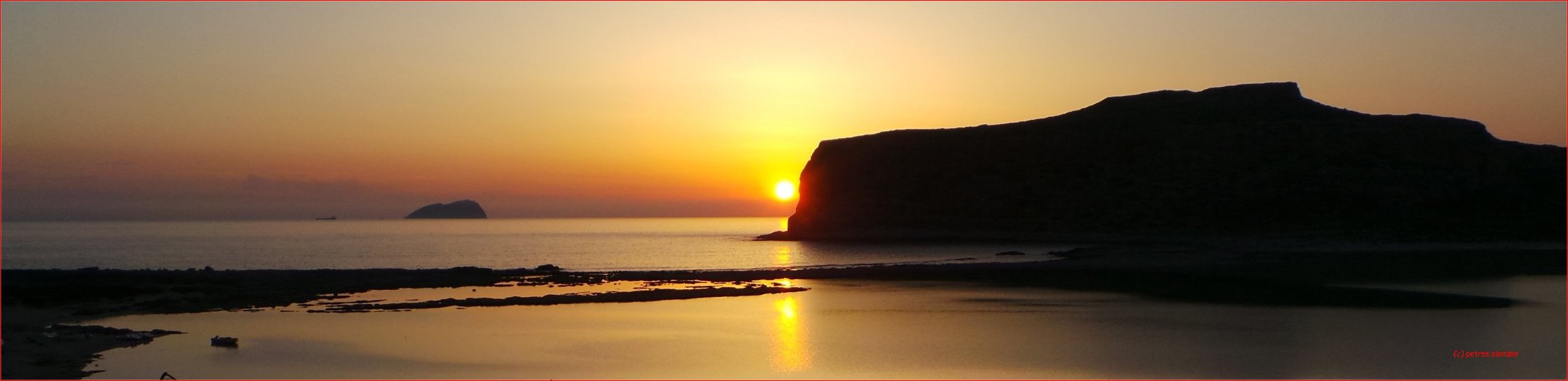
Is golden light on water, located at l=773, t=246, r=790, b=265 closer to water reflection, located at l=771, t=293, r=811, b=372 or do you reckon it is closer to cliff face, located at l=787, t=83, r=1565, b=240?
cliff face, located at l=787, t=83, r=1565, b=240

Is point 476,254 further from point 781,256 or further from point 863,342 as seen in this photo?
point 863,342

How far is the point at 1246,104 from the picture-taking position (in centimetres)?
10006

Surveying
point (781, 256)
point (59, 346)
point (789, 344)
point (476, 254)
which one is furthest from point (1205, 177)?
point (59, 346)

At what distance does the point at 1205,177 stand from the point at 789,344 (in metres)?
75.9

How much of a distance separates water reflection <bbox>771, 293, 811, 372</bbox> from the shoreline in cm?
673

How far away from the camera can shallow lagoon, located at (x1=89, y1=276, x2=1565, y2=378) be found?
60.7 feet

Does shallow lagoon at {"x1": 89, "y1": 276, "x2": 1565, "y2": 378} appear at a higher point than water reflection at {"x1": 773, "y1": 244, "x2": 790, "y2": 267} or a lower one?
lower

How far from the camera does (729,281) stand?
131 feet

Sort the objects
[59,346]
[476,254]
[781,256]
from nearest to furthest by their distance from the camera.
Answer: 1. [59,346]
2. [781,256]
3. [476,254]

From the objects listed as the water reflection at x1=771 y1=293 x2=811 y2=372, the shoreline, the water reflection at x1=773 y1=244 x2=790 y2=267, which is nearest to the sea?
the water reflection at x1=771 y1=293 x2=811 y2=372

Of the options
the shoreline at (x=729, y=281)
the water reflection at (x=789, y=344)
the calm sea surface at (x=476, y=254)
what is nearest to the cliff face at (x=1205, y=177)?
the calm sea surface at (x=476, y=254)

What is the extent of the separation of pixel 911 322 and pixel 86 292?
79.9ft

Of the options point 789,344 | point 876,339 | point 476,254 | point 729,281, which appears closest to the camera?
point 789,344

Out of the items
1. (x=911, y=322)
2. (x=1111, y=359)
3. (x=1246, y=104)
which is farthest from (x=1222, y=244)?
(x=1111, y=359)
